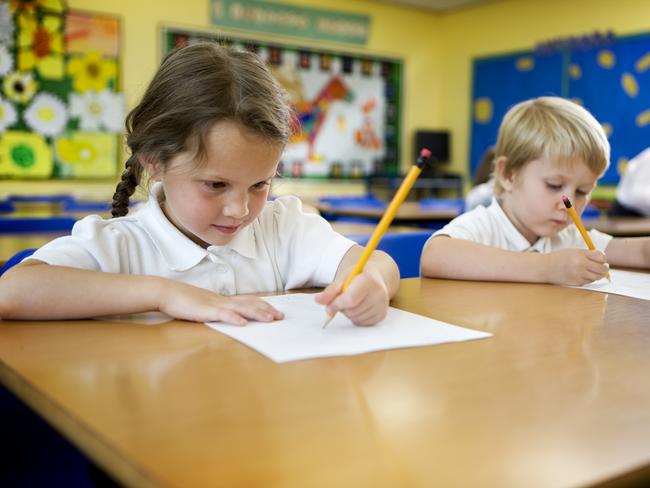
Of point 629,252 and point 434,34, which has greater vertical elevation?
point 434,34

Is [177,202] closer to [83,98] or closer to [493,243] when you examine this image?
[493,243]

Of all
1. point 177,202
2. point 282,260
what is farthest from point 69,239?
point 282,260

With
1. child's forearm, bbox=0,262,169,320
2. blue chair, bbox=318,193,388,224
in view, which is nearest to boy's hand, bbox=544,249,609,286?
child's forearm, bbox=0,262,169,320

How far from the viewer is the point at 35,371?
59cm

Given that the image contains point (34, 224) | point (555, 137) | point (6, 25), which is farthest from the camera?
point (6, 25)

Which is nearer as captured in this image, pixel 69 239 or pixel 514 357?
pixel 514 357

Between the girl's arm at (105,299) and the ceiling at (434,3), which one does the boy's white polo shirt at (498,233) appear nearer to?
the girl's arm at (105,299)

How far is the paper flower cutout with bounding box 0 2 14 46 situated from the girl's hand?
216 inches

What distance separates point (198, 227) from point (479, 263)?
0.50m

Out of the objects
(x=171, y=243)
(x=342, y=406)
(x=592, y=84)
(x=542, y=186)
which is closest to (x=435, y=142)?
(x=592, y=84)

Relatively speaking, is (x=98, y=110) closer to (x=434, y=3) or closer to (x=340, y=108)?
(x=340, y=108)

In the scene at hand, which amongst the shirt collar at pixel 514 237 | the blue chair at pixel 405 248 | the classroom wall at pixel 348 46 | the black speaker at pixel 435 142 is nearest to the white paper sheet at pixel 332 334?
the blue chair at pixel 405 248

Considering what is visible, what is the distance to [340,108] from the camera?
290 inches

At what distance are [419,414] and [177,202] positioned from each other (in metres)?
0.64
